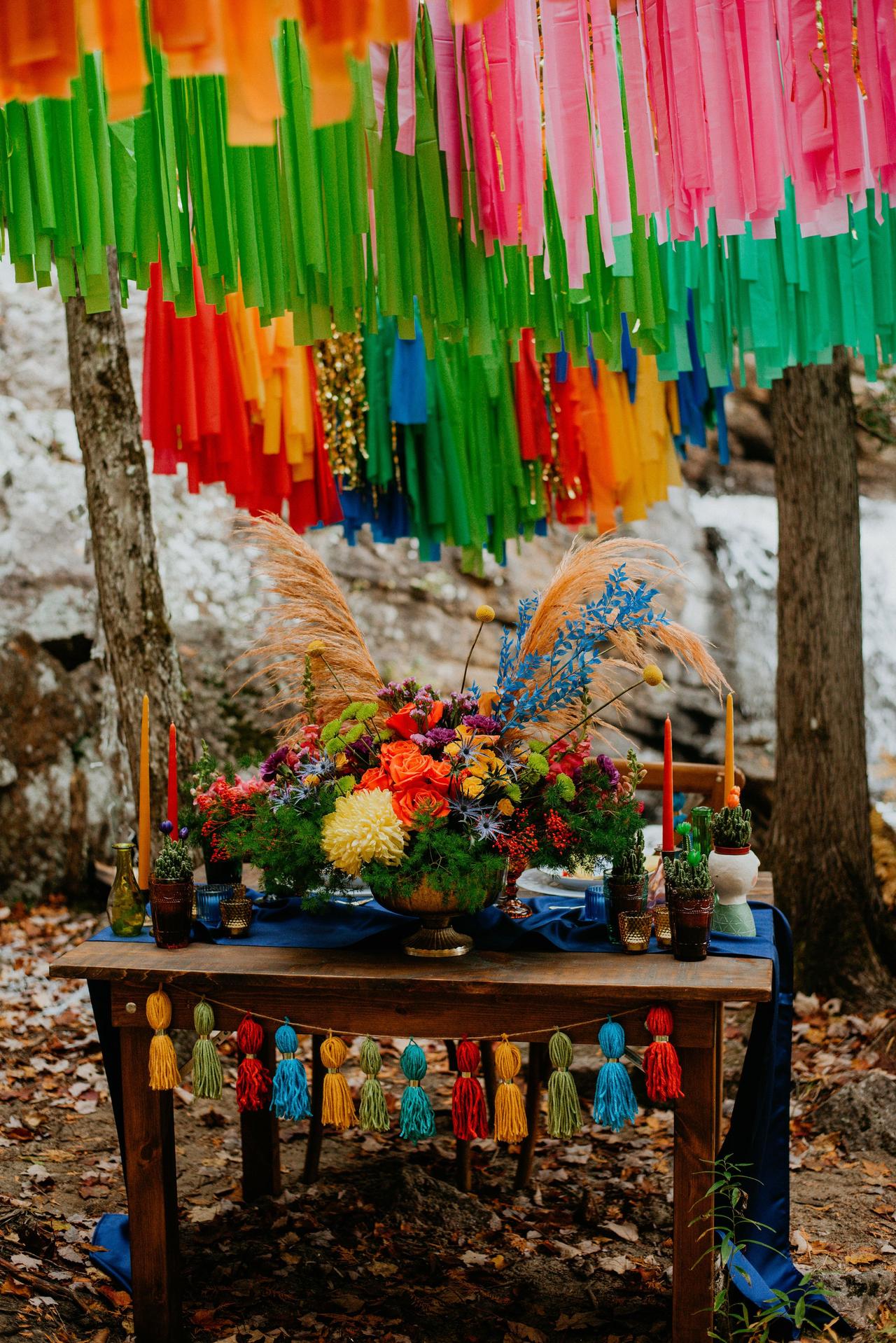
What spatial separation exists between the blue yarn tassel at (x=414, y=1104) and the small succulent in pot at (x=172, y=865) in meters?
0.55

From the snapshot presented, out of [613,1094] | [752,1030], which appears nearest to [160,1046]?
[613,1094]

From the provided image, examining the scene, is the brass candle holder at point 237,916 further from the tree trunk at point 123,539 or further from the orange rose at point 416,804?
the tree trunk at point 123,539

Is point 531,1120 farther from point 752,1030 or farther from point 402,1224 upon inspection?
point 752,1030

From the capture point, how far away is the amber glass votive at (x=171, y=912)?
2.32 m

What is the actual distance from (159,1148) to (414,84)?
2.12 meters

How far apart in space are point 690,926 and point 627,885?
148 millimetres

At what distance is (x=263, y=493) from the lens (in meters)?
3.96

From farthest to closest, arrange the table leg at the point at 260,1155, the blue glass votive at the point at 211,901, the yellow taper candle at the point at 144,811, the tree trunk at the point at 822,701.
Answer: the tree trunk at the point at 822,701
the table leg at the point at 260,1155
the blue glass votive at the point at 211,901
the yellow taper candle at the point at 144,811

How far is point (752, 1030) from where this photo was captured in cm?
247

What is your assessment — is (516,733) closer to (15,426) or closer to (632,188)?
(632,188)

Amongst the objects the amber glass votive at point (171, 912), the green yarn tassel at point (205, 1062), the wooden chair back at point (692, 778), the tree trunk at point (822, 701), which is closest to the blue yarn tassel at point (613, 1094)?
the green yarn tassel at point (205, 1062)

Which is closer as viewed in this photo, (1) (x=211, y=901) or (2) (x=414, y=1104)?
(2) (x=414, y=1104)

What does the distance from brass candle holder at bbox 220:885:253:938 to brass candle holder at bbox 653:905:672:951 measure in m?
0.82

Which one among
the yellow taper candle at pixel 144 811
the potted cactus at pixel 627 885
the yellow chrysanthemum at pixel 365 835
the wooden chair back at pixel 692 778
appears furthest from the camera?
the wooden chair back at pixel 692 778
